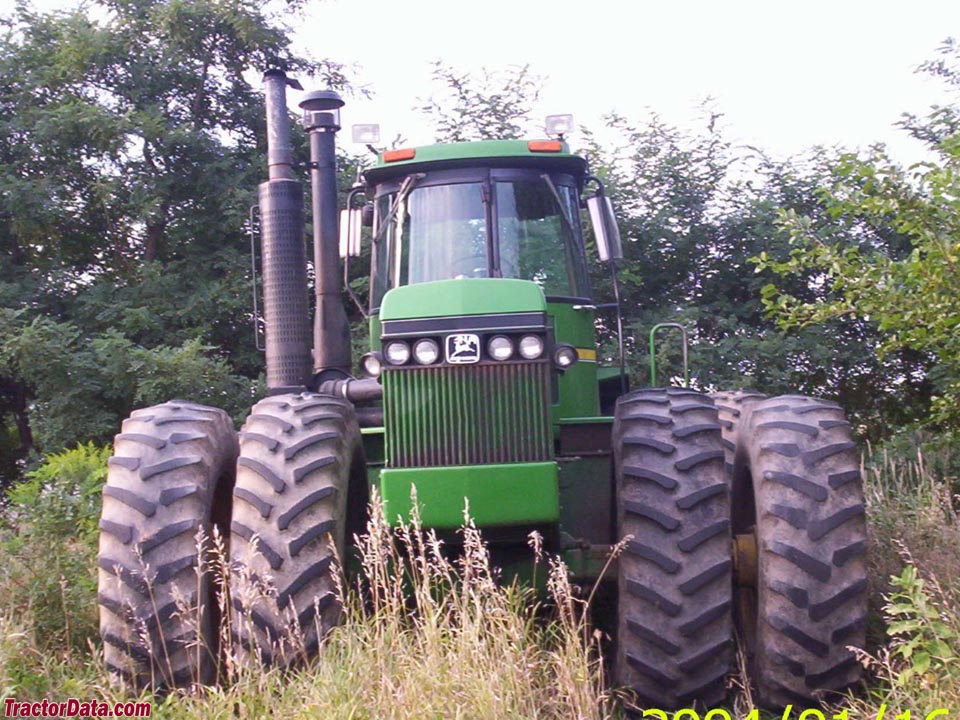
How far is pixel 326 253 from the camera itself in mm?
6363

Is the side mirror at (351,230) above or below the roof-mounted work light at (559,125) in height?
below

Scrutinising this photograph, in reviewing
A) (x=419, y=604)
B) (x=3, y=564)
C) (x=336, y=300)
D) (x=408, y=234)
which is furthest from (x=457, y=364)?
(x=3, y=564)

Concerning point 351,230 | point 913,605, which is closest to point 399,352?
point 351,230

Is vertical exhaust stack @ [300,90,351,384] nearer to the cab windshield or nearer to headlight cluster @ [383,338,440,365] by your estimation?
the cab windshield

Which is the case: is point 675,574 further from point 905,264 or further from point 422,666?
point 905,264

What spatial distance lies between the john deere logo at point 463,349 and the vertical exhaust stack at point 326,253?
209 centimetres

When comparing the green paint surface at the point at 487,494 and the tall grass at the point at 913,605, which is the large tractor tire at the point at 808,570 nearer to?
the tall grass at the point at 913,605

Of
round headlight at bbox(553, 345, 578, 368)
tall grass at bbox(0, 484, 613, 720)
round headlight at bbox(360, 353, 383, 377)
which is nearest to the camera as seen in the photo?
tall grass at bbox(0, 484, 613, 720)

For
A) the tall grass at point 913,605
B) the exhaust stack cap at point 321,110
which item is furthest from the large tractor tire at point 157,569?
the exhaust stack cap at point 321,110

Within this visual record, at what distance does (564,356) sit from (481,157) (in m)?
1.24

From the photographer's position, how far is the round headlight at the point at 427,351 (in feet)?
14.4

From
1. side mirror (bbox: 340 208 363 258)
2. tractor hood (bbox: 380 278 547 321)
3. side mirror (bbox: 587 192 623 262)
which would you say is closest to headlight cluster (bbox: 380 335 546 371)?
tractor hood (bbox: 380 278 547 321)

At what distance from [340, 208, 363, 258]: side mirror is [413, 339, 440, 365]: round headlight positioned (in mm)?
1777

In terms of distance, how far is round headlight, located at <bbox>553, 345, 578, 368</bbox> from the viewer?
16.2ft
